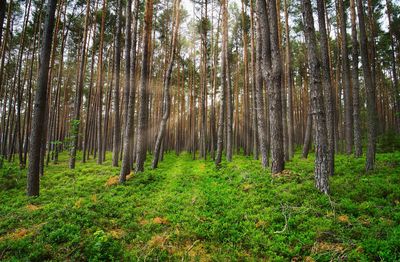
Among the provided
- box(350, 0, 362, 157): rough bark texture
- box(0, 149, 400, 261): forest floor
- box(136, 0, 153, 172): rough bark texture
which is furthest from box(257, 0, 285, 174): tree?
box(136, 0, 153, 172): rough bark texture

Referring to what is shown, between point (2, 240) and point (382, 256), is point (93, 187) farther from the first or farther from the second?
point (382, 256)

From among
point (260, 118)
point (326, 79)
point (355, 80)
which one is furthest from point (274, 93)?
point (355, 80)

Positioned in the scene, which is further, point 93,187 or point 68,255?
point 93,187

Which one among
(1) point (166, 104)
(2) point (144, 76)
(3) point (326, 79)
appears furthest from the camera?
(1) point (166, 104)

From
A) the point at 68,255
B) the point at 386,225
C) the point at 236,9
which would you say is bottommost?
the point at 68,255

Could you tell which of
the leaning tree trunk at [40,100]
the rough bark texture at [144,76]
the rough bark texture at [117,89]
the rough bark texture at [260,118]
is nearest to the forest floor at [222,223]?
the leaning tree trunk at [40,100]

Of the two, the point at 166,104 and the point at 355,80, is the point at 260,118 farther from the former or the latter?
the point at 166,104

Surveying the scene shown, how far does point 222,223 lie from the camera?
5.27m

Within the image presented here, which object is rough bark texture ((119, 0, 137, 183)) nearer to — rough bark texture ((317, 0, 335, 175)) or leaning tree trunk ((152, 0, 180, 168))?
leaning tree trunk ((152, 0, 180, 168))

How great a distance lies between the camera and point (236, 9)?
61.8 feet

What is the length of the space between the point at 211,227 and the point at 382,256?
3.18m

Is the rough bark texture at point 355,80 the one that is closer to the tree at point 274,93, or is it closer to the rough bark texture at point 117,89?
the tree at point 274,93

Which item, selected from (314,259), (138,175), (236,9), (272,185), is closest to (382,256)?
(314,259)

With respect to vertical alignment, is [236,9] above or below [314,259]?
above
